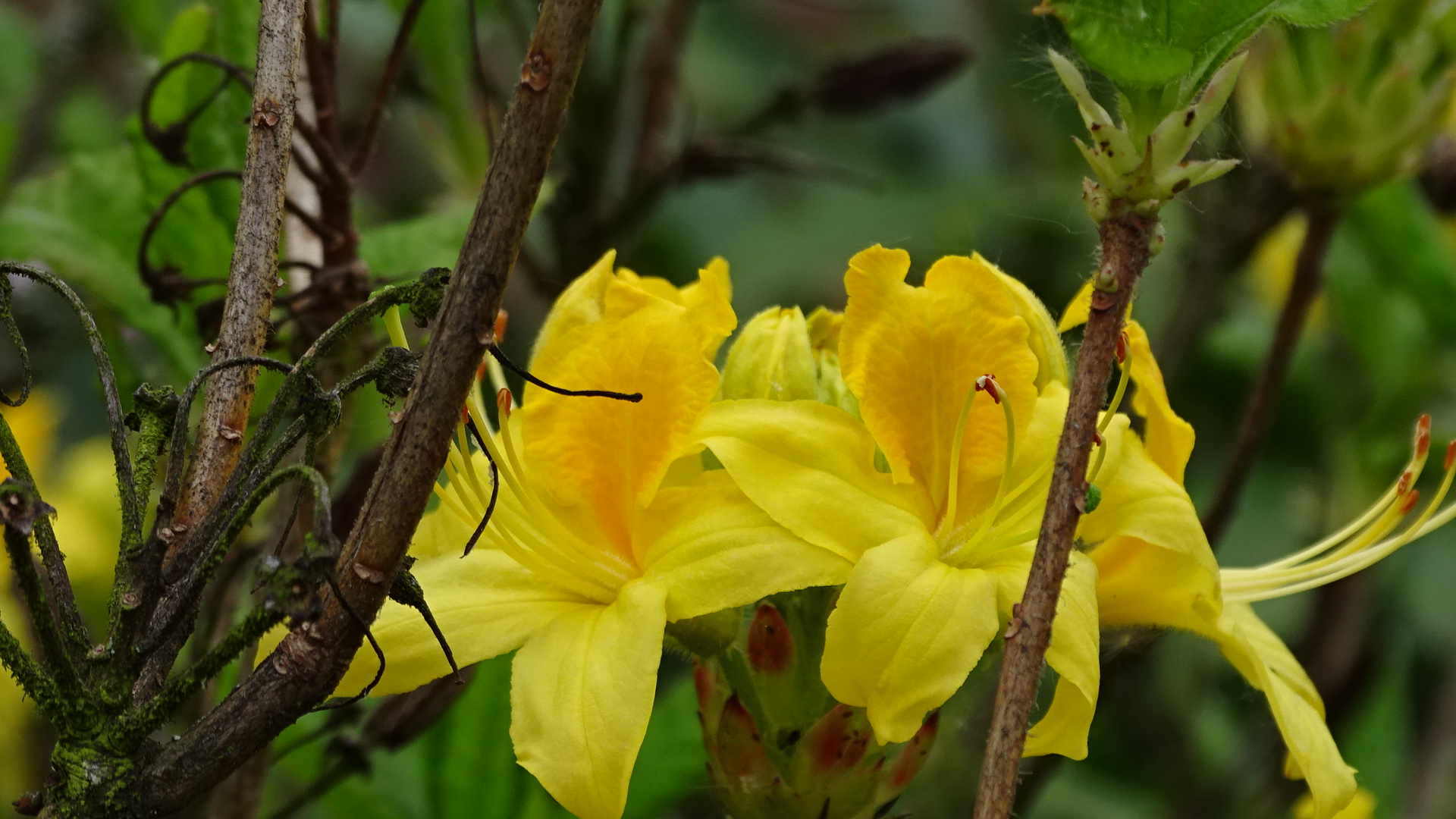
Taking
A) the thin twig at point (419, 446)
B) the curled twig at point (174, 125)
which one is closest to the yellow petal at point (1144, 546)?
the thin twig at point (419, 446)

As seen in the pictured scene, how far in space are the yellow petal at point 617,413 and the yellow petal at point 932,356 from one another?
0.08 m

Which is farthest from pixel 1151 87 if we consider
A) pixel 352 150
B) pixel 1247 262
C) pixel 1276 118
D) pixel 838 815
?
pixel 1247 262

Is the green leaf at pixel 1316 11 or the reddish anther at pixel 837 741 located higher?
the green leaf at pixel 1316 11

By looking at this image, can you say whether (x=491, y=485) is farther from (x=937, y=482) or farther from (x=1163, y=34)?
(x=1163, y=34)

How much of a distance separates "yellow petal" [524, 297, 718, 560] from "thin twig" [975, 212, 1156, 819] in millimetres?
205

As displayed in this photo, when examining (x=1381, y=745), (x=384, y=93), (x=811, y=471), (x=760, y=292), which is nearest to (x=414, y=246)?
(x=384, y=93)

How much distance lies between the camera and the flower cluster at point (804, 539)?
563mm

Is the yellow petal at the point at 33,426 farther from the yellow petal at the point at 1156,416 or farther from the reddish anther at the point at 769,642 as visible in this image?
the yellow petal at the point at 1156,416

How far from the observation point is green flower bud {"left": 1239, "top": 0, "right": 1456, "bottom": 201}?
1120mm

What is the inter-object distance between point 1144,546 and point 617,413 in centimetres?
27

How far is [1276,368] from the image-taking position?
115cm

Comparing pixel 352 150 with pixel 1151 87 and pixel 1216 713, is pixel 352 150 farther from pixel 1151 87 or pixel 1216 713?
pixel 1216 713

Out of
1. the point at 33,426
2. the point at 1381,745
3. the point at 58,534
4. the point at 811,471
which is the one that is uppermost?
the point at 811,471

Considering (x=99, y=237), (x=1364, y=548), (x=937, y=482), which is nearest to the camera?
(x=937, y=482)
